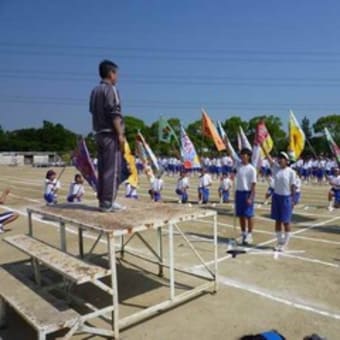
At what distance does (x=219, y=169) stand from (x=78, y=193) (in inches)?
744

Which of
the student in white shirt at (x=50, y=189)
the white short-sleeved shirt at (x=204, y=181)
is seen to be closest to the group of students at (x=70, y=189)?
the student in white shirt at (x=50, y=189)

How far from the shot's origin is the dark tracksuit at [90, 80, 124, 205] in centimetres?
548

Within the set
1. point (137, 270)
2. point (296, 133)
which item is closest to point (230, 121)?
point (296, 133)

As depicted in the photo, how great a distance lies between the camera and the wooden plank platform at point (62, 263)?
4.20 m

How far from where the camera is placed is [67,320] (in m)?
4.00

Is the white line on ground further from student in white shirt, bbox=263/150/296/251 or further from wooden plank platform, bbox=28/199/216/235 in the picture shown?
student in white shirt, bbox=263/150/296/251

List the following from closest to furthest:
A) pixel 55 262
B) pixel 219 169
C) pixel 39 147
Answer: pixel 55 262, pixel 219 169, pixel 39 147

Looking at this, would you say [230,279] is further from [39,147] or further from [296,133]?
[39,147]

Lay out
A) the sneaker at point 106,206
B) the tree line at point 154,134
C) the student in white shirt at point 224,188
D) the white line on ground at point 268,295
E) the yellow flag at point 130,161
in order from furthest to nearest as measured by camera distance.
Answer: the tree line at point 154,134 < the student in white shirt at point 224,188 < the yellow flag at point 130,161 < the sneaker at point 106,206 < the white line on ground at point 268,295

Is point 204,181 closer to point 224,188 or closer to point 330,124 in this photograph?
point 224,188

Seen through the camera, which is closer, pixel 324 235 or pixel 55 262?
pixel 55 262

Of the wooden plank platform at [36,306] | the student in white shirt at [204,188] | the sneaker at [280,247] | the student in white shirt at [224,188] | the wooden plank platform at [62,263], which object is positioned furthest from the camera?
the student in white shirt at [204,188]

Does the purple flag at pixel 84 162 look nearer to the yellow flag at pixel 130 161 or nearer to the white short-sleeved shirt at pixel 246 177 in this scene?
the yellow flag at pixel 130 161

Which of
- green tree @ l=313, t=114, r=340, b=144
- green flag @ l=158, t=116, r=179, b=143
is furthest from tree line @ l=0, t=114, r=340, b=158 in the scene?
green flag @ l=158, t=116, r=179, b=143
